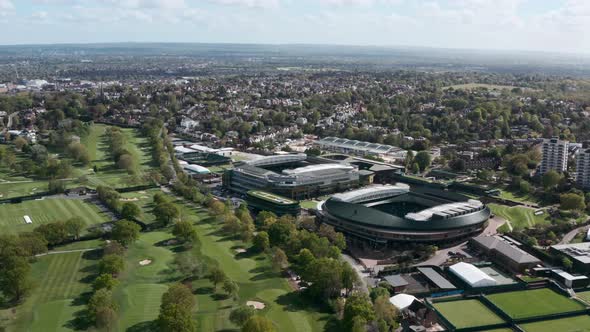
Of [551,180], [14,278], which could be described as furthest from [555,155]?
[14,278]

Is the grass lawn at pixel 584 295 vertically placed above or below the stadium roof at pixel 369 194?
below

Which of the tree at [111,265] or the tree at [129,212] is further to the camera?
the tree at [129,212]

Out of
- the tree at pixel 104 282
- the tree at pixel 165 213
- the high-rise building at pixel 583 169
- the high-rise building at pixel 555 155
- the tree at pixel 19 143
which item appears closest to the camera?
the tree at pixel 104 282

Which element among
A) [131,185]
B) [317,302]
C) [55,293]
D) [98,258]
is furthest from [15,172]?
[317,302]

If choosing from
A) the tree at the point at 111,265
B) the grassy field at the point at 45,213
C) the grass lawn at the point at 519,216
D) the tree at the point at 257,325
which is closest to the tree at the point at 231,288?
the tree at the point at 257,325

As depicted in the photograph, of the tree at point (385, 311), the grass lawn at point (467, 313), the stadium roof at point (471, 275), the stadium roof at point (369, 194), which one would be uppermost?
the stadium roof at point (369, 194)

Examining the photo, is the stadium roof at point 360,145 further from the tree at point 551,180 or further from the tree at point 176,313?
the tree at point 176,313
